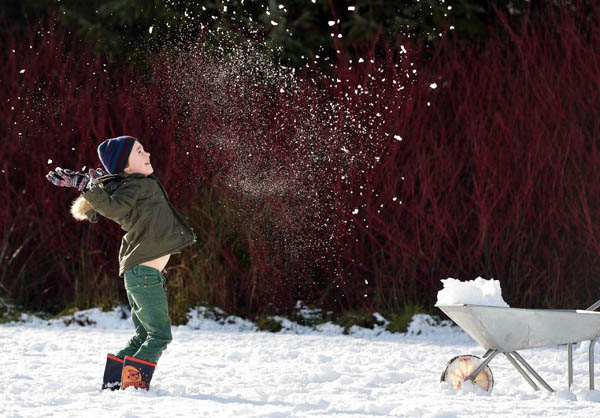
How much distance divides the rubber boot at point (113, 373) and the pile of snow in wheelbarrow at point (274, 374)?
8cm

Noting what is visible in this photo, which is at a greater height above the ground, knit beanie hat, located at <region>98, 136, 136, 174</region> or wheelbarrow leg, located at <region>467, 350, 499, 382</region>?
knit beanie hat, located at <region>98, 136, 136, 174</region>

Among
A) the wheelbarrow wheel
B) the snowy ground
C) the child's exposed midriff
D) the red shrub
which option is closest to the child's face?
the child's exposed midriff

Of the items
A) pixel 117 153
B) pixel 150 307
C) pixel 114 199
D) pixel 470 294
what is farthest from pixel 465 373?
pixel 117 153

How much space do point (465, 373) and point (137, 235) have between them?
62.5 inches

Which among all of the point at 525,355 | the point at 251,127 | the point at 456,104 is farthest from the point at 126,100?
the point at 525,355

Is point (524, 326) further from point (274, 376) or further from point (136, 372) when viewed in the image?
point (136, 372)

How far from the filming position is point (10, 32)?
791 centimetres

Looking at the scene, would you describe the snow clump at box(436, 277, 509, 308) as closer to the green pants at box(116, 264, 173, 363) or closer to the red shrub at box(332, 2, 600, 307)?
the green pants at box(116, 264, 173, 363)

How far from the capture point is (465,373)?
3791 millimetres

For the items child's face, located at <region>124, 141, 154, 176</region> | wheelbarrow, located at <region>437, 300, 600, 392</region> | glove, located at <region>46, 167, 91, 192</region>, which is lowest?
wheelbarrow, located at <region>437, 300, 600, 392</region>

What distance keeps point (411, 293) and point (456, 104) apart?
5.45 ft

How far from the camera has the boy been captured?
3.61 metres

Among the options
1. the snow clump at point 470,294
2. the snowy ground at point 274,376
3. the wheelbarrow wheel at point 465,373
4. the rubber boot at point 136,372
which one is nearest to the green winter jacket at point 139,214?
the rubber boot at point 136,372

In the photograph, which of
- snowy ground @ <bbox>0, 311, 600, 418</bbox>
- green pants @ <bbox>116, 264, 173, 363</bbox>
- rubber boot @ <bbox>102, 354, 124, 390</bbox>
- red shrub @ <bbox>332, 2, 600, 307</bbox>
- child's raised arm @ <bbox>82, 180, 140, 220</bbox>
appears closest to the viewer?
snowy ground @ <bbox>0, 311, 600, 418</bbox>
